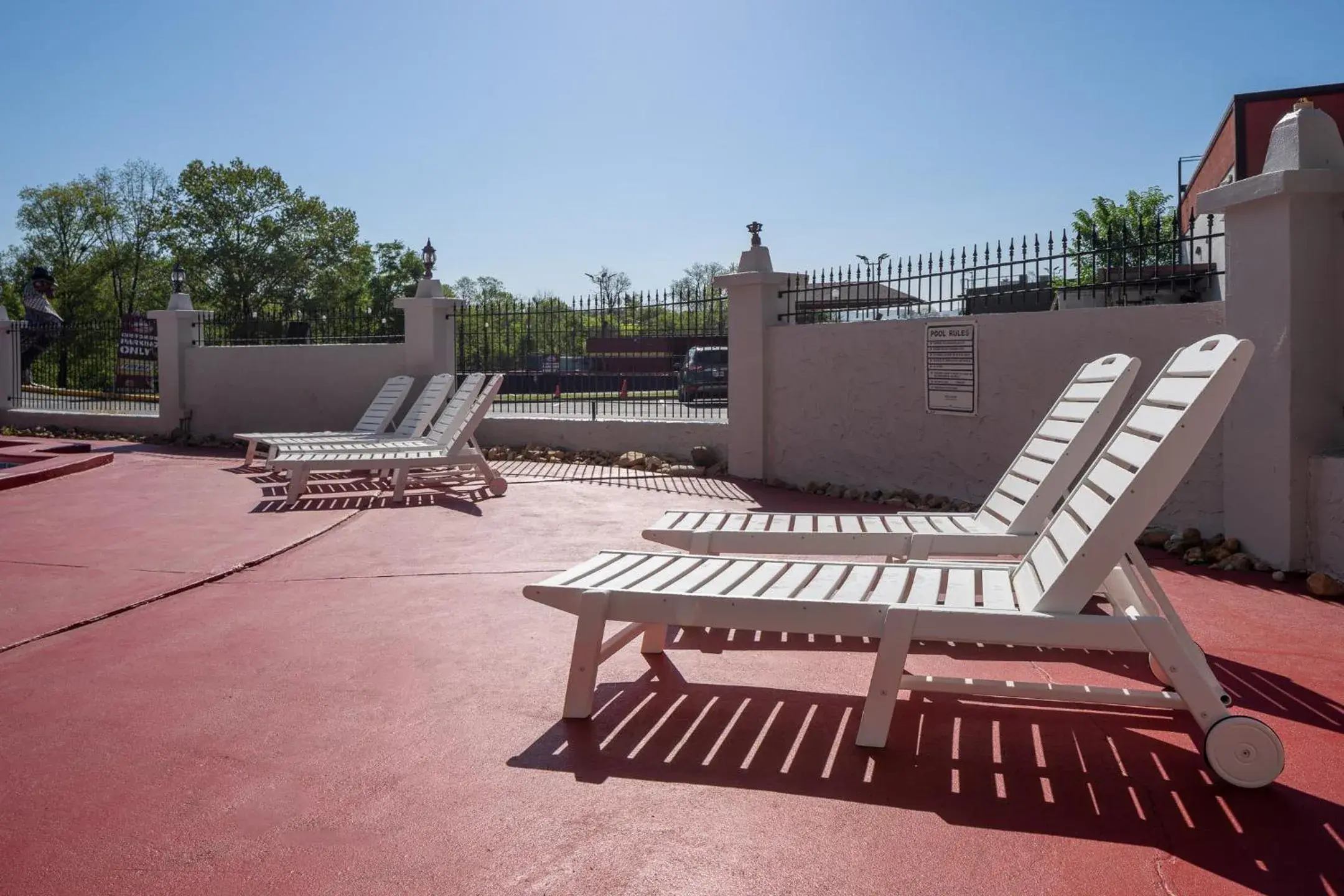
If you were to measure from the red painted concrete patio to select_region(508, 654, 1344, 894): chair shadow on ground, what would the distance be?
11mm

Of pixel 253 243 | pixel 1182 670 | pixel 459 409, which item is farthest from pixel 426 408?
pixel 253 243

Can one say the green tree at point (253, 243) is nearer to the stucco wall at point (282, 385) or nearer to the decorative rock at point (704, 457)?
the stucco wall at point (282, 385)

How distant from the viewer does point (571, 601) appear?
3094 mm

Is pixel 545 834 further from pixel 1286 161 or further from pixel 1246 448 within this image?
pixel 1286 161

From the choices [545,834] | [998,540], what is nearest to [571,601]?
[545,834]

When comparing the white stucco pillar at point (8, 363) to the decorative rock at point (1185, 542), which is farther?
the white stucco pillar at point (8, 363)

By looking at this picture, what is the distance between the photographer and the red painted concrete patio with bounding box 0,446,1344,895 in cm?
222

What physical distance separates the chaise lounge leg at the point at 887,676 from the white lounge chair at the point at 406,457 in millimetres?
6140

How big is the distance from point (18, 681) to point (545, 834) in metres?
2.48

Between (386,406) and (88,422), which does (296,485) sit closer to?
(386,406)

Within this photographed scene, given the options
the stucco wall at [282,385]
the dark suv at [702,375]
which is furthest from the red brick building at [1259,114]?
the stucco wall at [282,385]

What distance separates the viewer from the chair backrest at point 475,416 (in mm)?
8672

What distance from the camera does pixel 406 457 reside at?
8555 millimetres

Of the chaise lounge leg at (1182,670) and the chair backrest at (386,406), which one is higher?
the chair backrest at (386,406)
